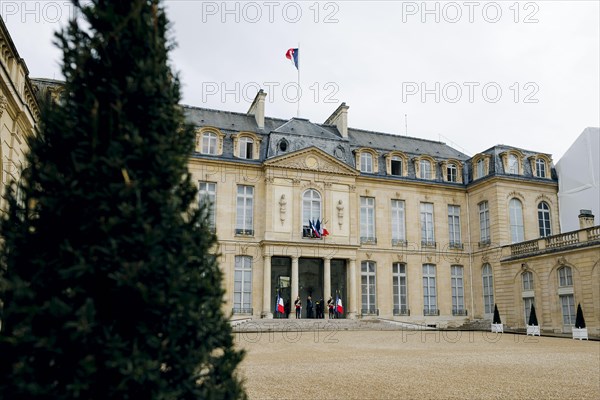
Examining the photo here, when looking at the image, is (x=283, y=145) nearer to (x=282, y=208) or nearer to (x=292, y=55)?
(x=282, y=208)

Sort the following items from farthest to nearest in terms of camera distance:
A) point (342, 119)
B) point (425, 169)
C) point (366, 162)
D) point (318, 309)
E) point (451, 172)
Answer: point (451, 172), point (425, 169), point (342, 119), point (366, 162), point (318, 309)

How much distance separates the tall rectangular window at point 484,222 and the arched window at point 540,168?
307cm

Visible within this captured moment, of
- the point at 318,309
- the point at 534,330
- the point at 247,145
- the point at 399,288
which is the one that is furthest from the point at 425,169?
the point at 534,330

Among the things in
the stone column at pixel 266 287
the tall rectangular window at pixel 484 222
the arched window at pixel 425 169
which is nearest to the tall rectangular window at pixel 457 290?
the tall rectangular window at pixel 484 222

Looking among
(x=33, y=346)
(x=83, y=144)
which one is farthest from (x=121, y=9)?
(x=33, y=346)

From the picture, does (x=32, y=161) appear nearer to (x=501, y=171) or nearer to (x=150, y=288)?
(x=150, y=288)

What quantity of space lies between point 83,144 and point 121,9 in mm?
791

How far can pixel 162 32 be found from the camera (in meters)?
3.04

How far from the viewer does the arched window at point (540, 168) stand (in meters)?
26.6

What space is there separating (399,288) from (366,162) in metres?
6.20

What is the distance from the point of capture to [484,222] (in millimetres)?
26156

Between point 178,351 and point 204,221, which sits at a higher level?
point 204,221

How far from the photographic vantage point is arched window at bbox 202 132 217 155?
2369 cm

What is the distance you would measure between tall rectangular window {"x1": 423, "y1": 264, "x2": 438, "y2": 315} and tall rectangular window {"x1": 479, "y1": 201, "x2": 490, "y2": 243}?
2.76 meters
